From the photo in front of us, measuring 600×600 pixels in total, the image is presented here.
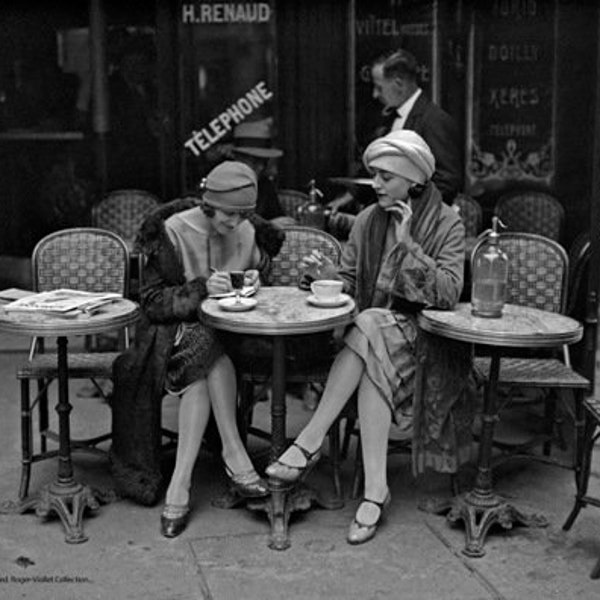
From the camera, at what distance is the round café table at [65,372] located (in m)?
4.40

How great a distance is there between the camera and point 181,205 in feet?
16.6

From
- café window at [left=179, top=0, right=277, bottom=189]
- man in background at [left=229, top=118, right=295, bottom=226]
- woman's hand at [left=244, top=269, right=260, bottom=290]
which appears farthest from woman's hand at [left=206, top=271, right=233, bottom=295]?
café window at [left=179, top=0, right=277, bottom=189]

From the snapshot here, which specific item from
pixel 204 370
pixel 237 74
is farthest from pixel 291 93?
pixel 204 370

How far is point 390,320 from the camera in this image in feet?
15.5

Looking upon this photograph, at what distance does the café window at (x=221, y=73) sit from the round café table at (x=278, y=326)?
3358 mm

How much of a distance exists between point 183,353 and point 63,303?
0.54m

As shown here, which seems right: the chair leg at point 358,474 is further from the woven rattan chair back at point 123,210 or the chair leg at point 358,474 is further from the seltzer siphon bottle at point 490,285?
the woven rattan chair back at point 123,210

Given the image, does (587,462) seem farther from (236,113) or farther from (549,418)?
(236,113)

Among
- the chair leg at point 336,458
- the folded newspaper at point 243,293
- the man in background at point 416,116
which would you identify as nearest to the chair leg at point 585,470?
the chair leg at point 336,458

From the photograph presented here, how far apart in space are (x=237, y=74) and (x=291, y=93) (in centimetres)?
41

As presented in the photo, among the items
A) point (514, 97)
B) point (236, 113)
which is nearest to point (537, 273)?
point (514, 97)

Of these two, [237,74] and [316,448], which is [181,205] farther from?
[237,74]

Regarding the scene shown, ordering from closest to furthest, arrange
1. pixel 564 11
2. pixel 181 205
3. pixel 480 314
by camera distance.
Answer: pixel 480 314 < pixel 181 205 < pixel 564 11

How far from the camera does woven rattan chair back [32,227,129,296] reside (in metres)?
5.44
